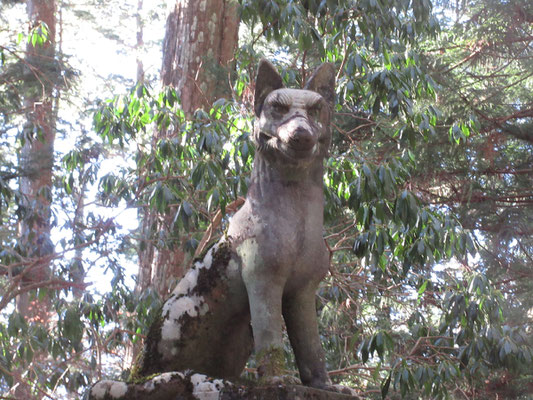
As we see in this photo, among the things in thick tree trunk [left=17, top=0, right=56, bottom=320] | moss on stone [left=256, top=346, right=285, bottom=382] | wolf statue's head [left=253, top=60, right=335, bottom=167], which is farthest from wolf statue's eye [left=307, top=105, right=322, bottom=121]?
thick tree trunk [left=17, top=0, right=56, bottom=320]

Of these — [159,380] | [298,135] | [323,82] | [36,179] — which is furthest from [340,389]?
[36,179]

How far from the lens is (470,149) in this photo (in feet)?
33.8

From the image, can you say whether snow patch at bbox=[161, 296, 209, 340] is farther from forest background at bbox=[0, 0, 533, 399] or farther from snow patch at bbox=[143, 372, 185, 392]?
forest background at bbox=[0, 0, 533, 399]

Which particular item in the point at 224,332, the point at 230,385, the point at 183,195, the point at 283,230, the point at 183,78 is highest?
the point at 183,78

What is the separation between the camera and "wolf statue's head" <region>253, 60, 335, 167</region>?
2.91m

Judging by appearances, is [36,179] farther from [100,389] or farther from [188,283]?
[100,389]

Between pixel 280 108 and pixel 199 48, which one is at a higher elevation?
pixel 199 48

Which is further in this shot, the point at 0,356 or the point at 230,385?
the point at 0,356

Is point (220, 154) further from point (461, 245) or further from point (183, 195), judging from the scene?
point (461, 245)

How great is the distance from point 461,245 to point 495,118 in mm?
5304

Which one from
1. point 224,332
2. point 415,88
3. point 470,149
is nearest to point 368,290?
point 415,88

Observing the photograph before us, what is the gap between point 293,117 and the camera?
3.02 m

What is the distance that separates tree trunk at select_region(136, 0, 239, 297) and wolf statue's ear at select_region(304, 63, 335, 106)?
12.5 ft

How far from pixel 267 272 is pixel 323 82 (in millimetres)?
1034
